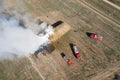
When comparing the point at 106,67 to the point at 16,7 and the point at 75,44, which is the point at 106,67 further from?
the point at 16,7

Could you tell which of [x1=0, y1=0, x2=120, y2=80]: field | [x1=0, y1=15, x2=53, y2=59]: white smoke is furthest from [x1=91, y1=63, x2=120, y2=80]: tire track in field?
[x1=0, y1=15, x2=53, y2=59]: white smoke

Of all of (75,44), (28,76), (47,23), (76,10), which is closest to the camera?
(28,76)

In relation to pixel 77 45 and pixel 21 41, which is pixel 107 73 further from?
pixel 21 41

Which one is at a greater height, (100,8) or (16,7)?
(16,7)

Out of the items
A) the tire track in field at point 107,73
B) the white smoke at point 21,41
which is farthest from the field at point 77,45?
the white smoke at point 21,41

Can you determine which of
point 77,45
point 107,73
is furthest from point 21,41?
point 107,73

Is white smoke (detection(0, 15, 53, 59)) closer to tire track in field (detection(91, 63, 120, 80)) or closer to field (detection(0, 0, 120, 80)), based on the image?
field (detection(0, 0, 120, 80))

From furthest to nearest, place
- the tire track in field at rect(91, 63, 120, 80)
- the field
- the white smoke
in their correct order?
the white smoke → the field → the tire track in field at rect(91, 63, 120, 80)

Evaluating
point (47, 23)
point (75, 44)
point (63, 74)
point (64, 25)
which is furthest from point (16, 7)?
point (63, 74)
